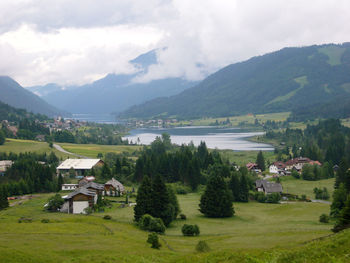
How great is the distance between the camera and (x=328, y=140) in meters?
130

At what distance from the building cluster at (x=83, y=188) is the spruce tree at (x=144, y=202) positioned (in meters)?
9.74

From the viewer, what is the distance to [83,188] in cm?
5638

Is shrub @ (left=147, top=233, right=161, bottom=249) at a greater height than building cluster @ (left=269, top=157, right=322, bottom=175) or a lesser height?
lesser

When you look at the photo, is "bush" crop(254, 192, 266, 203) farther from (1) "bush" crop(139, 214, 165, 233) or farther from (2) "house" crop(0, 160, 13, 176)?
(2) "house" crop(0, 160, 13, 176)

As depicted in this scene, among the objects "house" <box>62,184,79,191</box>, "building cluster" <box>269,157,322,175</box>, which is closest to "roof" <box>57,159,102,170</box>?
"house" <box>62,184,79,191</box>

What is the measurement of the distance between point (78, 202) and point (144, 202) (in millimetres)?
11391

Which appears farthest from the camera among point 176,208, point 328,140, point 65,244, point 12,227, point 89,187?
point 328,140

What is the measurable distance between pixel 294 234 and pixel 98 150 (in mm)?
109817

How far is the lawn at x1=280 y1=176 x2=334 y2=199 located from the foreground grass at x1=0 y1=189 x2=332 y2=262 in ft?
46.2

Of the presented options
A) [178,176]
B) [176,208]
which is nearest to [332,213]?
[176,208]

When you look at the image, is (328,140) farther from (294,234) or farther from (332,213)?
(294,234)

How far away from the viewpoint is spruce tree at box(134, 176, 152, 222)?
45.9 meters

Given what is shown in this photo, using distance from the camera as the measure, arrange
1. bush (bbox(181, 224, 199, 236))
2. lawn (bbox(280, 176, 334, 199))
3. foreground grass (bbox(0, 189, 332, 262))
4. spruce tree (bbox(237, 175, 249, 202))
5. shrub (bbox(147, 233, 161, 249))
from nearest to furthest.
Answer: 1. foreground grass (bbox(0, 189, 332, 262))
2. shrub (bbox(147, 233, 161, 249))
3. bush (bbox(181, 224, 199, 236))
4. spruce tree (bbox(237, 175, 249, 202))
5. lawn (bbox(280, 176, 334, 199))

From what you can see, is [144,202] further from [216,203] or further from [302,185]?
[302,185]
